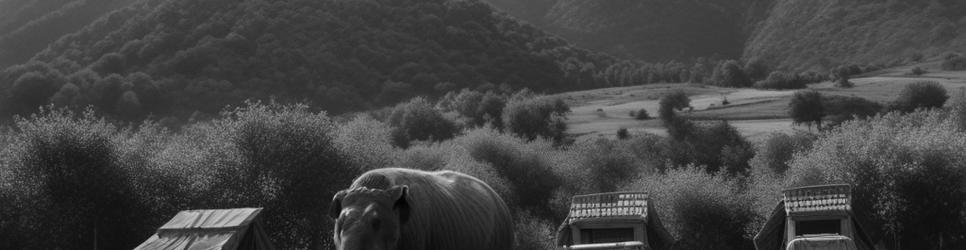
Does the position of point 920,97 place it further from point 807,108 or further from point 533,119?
point 533,119

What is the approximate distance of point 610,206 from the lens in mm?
26641

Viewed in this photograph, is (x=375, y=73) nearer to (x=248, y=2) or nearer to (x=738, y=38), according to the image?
(x=248, y=2)

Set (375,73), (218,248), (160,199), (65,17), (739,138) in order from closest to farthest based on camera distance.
Answer: 1. (218,248)
2. (160,199)
3. (739,138)
4. (375,73)
5. (65,17)

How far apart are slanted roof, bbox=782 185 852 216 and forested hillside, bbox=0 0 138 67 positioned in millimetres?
110481

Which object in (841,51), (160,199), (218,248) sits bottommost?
(841,51)

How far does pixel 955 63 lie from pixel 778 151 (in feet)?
231

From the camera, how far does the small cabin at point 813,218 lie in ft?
83.2

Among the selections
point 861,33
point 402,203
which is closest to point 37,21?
point 861,33

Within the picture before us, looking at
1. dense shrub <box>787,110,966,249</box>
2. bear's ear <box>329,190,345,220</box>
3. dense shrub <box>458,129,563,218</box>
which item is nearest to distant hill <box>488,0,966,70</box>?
dense shrub <box>458,129,563,218</box>

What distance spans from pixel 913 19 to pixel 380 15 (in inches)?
3417

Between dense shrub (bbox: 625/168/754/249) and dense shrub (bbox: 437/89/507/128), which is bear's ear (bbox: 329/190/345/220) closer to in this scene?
dense shrub (bbox: 625/168/754/249)

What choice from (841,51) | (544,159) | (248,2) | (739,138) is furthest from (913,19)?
(544,159)

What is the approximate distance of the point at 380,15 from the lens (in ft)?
438

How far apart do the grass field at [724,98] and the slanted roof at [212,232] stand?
79233 millimetres
